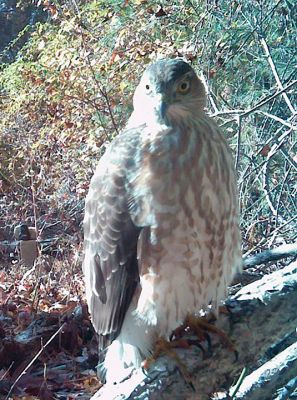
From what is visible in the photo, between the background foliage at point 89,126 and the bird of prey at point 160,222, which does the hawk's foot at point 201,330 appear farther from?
the background foliage at point 89,126

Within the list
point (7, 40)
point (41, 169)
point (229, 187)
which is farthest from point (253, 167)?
point (7, 40)

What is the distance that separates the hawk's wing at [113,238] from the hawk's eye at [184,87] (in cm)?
27

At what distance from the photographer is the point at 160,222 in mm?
2436

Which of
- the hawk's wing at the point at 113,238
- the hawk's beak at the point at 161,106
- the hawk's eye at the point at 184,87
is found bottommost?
the hawk's wing at the point at 113,238

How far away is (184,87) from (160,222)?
62cm

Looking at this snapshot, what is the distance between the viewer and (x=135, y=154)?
8.24ft

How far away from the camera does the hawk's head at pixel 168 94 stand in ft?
8.58

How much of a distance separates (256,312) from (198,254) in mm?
305

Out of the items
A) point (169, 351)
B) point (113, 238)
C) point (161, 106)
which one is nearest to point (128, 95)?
point (161, 106)

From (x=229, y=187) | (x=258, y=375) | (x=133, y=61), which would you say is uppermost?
(x=133, y=61)

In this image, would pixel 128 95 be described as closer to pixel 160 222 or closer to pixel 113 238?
pixel 113 238

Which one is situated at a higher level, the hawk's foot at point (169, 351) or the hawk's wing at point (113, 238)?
the hawk's wing at point (113, 238)

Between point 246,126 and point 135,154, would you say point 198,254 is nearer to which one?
point 135,154

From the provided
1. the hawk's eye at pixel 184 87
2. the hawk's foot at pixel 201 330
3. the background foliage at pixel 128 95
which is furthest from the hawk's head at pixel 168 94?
the background foliage at pixel 128 95
